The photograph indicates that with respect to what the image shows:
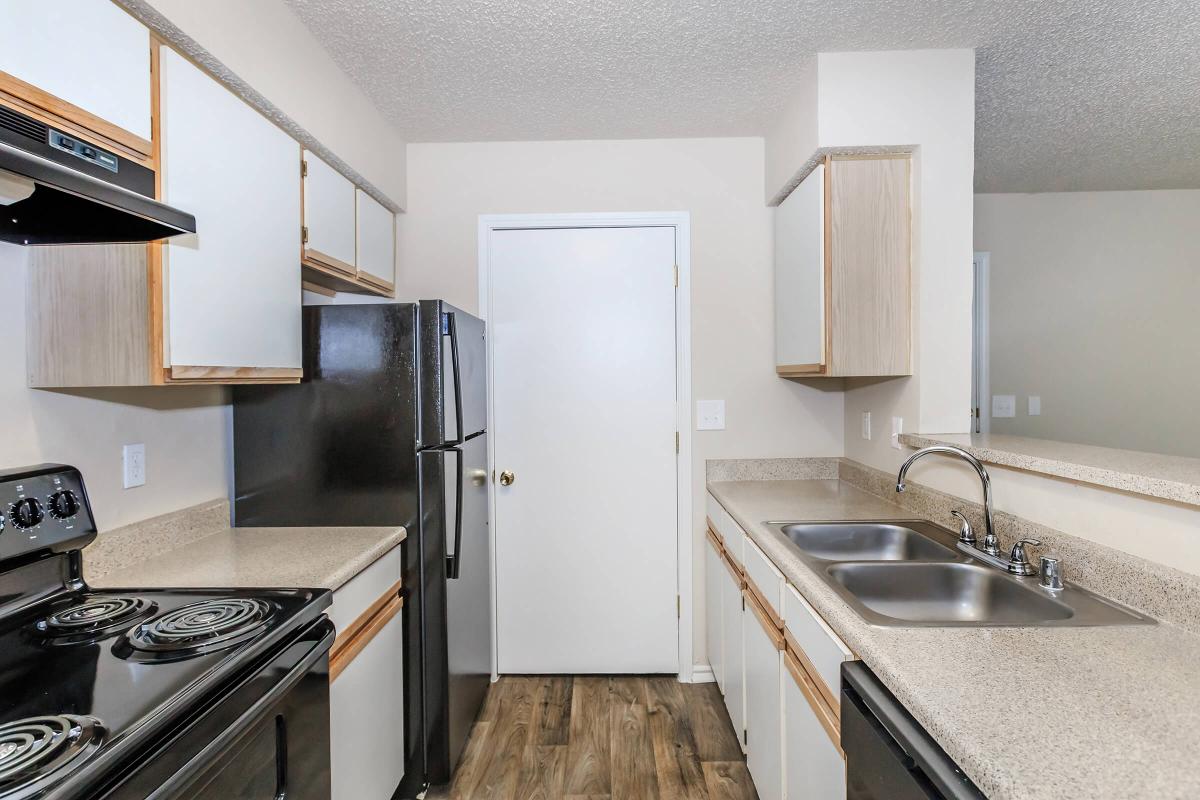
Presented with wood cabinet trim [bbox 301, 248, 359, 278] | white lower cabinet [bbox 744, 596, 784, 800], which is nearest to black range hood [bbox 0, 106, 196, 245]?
wood cabinet trim [bbox 301, 248, 359, 278]

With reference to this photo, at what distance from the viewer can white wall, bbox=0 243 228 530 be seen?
1.26 metres

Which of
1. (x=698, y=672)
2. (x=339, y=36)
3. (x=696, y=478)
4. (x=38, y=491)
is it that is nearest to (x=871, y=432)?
(x=696, y=478)

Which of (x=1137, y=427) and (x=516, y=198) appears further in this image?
(x=1137, y=427)

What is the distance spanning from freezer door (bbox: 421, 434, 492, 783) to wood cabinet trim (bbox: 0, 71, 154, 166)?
1042mm

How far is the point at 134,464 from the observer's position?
154cm

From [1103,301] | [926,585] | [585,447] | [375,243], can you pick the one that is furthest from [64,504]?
[1103,301]

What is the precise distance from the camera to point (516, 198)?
2.65 meters

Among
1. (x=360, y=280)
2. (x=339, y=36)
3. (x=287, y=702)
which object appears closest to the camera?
(x=287, y=702)

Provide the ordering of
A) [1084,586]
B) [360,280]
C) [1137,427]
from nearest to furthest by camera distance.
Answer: [1084,586] → [360,280] → [1137,427]

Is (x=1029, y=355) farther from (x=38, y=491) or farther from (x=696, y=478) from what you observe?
(x=38, y=491)

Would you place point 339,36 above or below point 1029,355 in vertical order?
above

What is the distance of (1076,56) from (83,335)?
2.97 m

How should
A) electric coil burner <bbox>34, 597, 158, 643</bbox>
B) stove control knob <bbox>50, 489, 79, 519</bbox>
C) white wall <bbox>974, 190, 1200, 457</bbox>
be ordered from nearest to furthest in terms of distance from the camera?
electric coil burner <bbox>34, 597, 158, 643</bbox>
stove control knob <bbox>50, 489, 79, 519</bbox>
white wall <bbox>974, 190, 1200, 457</bbox>

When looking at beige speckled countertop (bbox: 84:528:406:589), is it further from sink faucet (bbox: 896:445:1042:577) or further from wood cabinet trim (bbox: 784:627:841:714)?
sink faucet (bbox: 896:445:1042:577)
